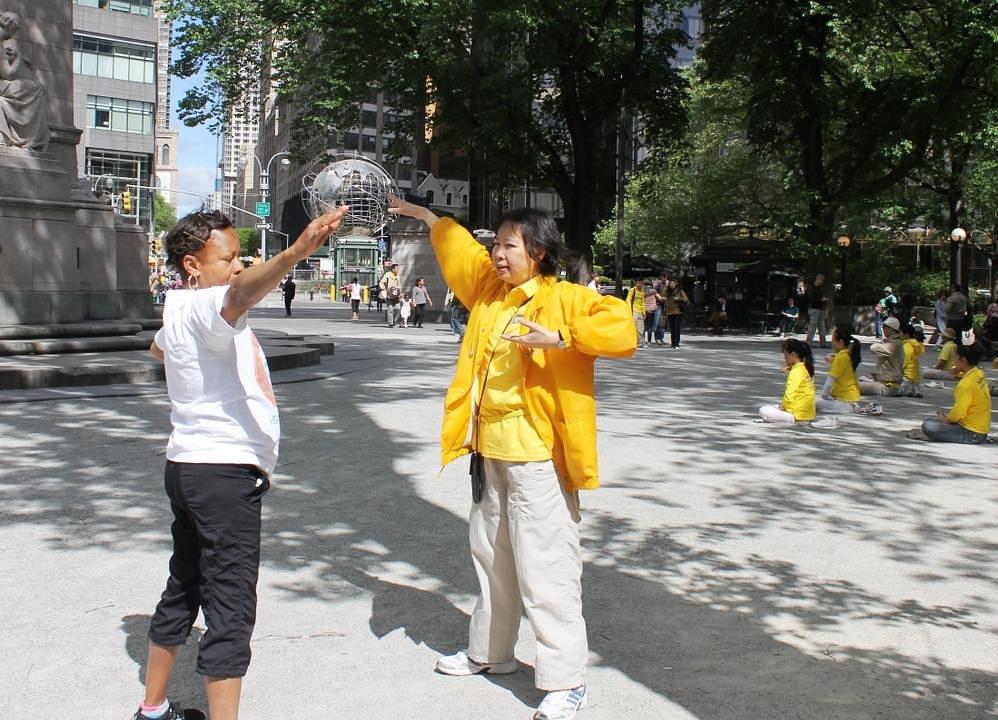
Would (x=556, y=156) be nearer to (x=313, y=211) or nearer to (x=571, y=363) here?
(x=313, y=211)

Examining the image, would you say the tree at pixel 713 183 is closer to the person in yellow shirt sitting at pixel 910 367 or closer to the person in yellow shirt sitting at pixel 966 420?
the person in yellow shirt sitting at pixel 910 367

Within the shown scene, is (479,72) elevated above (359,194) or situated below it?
above

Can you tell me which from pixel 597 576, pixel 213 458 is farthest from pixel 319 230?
pixel 597 576

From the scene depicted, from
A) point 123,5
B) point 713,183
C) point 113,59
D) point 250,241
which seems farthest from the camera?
point 250,241

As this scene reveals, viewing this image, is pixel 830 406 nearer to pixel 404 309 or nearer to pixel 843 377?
pixel 843 377

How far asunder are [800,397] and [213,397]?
897cm

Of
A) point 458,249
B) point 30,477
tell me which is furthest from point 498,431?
point 30,477

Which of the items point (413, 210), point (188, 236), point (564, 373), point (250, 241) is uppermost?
point (250, 241)

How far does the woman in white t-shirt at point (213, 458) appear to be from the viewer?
11.2 ft

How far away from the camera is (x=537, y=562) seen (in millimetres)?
3988

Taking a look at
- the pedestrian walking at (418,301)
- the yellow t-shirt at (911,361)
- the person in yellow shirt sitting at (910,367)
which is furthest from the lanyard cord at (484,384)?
the pedestrian walking at (418,301)

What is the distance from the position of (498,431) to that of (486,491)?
0.25 metres

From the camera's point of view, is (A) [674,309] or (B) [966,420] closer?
(B) [966,420]

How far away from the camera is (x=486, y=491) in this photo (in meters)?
4.18
